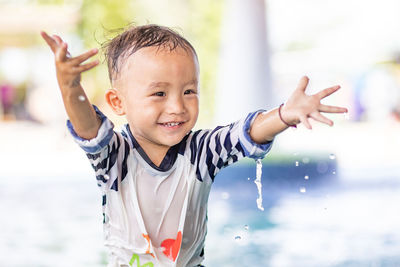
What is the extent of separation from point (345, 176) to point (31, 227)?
4.05 meters

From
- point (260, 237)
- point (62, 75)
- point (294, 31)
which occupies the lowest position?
point (260, 237)

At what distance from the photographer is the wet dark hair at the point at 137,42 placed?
2.33 m

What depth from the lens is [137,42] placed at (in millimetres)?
2344

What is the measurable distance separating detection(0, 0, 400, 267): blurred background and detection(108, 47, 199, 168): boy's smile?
446 mm

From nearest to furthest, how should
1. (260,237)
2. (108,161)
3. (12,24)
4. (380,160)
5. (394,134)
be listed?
(108,161)
(260,237)
(380,160)
(394,134)
(12,24)

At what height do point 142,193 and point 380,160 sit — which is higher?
point 142,193

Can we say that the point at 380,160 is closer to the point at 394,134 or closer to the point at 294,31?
the point at 394,134

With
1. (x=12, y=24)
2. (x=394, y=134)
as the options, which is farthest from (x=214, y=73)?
(x=12, y=24)

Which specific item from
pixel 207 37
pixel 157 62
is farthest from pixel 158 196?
pixel 207 37

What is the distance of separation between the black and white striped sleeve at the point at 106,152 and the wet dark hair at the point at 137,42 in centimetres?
29

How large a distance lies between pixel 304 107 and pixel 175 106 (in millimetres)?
476

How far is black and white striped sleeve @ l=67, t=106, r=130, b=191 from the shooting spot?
2.09 metres

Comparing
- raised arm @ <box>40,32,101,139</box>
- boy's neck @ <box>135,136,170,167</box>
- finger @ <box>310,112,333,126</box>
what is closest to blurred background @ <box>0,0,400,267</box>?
finger @ <box>310,112,333,126</box>

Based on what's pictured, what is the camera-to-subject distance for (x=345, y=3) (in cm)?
1705
